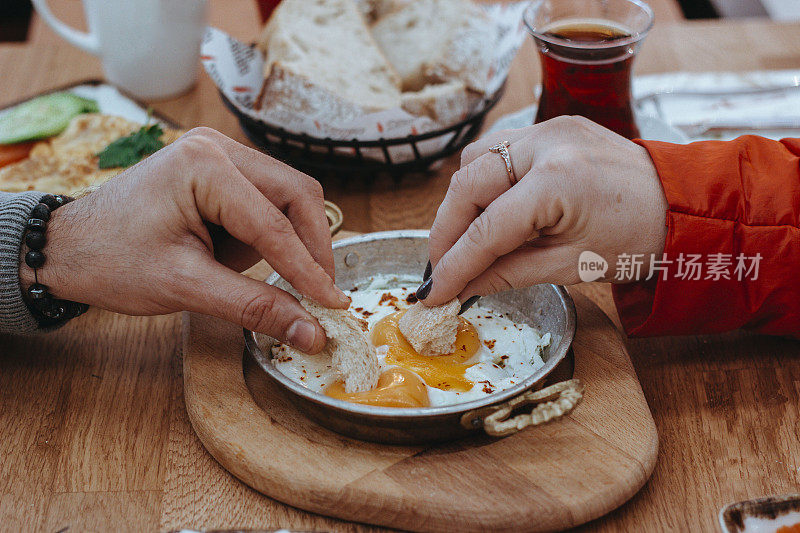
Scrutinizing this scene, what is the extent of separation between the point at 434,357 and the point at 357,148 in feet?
2.26

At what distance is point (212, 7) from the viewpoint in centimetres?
297

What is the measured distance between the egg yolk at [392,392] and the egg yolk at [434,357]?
0.04m

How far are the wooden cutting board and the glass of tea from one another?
68cm

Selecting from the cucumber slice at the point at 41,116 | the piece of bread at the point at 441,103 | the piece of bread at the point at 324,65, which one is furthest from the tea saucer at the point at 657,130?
the cucumber slice at the point at 41,116

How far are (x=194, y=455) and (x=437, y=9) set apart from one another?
1.51 metres

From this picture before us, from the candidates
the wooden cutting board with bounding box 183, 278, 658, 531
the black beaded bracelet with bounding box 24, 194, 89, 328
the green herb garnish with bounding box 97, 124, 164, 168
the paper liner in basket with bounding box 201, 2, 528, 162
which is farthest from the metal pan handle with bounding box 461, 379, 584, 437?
the green herb garnish with bounding box 97, 124, 164, 168

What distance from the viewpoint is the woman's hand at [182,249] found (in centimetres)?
120

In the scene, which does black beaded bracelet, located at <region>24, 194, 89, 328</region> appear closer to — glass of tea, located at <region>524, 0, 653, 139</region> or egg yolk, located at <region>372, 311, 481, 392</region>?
egg yolk, located at <region>372, 311, 481, 392</region>

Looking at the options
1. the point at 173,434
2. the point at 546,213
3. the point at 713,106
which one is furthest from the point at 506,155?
the point at 713,106

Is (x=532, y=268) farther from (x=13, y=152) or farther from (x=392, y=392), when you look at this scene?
(x=13, y=152)

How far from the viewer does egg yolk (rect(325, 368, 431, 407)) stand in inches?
46.4

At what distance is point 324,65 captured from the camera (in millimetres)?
2006

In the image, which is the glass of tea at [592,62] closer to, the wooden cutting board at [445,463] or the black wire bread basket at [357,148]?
the black wire bread basket at [357,148]

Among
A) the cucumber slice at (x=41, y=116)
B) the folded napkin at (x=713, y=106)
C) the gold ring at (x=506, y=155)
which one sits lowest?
the folded napkin at (x=713, y=106)
